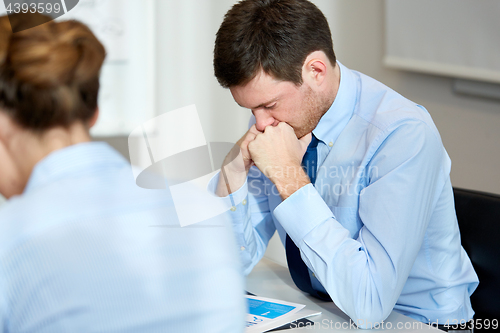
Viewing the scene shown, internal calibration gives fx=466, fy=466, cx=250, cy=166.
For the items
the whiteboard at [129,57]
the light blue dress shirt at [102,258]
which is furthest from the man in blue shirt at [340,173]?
the whiteboard at [129,57]

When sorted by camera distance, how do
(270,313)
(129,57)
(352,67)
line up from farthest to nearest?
(129,57) < (352,67) < (270,313)

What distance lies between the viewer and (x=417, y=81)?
1677mm

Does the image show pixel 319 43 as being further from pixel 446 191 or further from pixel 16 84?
pixel 16 84

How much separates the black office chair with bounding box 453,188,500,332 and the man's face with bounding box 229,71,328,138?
14.6 inches

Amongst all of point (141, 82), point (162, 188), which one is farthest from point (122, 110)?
point (162, 188)

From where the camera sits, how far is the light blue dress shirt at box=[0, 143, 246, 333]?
34cm

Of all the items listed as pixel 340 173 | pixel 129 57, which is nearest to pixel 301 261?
pixel 340 173

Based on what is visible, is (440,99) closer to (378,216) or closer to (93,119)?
(378,216)

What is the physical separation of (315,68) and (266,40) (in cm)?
13

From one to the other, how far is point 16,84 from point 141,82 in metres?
2.06

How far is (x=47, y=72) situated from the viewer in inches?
13.6

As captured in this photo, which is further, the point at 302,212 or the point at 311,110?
the point at 311,110

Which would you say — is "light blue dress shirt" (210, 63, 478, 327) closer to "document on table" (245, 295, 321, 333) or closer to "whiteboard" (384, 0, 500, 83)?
"document on table" (245, 295, 321, 333)

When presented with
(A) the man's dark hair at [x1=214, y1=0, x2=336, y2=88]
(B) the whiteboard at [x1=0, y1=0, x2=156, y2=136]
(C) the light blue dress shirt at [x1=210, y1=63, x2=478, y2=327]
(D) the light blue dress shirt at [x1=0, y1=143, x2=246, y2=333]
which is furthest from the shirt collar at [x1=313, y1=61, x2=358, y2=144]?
(B) the whiteboard at [x1=0, y1=0, x2=156, y2=136]
